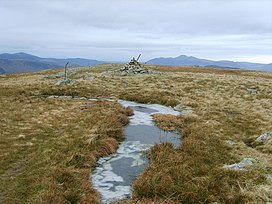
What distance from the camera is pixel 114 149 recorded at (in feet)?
57.9

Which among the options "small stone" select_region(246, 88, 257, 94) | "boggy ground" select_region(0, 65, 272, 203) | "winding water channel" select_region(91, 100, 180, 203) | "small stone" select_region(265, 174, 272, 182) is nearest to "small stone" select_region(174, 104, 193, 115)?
"boggy ground" select_region(0, 65, 272, 203)

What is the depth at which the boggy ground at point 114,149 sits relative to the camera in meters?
11.7

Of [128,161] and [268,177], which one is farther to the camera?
[128,161]

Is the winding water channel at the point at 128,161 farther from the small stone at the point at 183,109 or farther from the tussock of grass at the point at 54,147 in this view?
the small stone at the point at 183,109

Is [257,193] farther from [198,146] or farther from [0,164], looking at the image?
[0,164]

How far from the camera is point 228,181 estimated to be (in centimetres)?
1287

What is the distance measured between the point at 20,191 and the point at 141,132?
37.3 feet

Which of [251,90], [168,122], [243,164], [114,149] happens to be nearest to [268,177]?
[243,164]

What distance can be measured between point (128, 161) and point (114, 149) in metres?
1.93

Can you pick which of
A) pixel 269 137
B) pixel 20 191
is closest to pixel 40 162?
pixel 20 191

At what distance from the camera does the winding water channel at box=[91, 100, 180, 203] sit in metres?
12.7

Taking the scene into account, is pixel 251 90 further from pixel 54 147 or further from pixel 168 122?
pixel 54 147

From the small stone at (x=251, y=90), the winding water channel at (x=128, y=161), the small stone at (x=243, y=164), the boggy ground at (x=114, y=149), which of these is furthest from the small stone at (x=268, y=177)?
the small stone at (x=251, y=90)

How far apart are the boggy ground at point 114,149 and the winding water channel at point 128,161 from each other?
1.76ft
